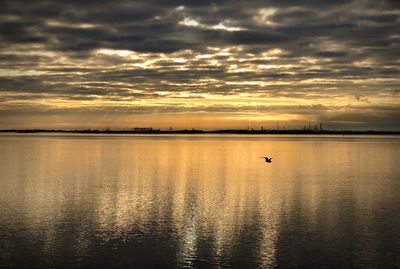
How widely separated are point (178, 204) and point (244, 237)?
9.90 m

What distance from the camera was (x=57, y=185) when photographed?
134ft

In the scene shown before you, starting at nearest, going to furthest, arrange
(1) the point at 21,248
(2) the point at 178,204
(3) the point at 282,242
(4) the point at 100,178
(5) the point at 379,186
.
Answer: (1) the point at 21,248 < (3) the point at 282,242 < (2) the point at 178,204 < (5) the point at 379,186 < (4) the point at 100,178

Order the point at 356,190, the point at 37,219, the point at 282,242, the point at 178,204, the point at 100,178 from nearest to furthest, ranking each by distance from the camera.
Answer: the point at 282,242 → the point at 37,219 → the point at 178,204 → the point at 356,190 → the point at 100,178

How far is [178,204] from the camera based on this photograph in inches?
1259

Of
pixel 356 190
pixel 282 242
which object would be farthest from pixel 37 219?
pixel 356 190

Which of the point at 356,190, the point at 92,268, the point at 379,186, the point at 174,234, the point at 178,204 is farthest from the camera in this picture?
the point at 379,186

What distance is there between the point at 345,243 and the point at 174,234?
→ 7862 millimetres

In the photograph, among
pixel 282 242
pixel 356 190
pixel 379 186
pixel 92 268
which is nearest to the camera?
pixel 92 268

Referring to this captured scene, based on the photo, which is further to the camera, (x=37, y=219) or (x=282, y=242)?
(x=37, y=219)

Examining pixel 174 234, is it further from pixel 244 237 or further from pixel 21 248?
pixel 21 248

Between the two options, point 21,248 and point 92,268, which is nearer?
point 92,268

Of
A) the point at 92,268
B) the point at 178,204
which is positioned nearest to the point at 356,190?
the point at 178,204

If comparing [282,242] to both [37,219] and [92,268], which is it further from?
[37,219]

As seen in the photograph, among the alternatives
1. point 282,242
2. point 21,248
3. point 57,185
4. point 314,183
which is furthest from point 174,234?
point 314,183
